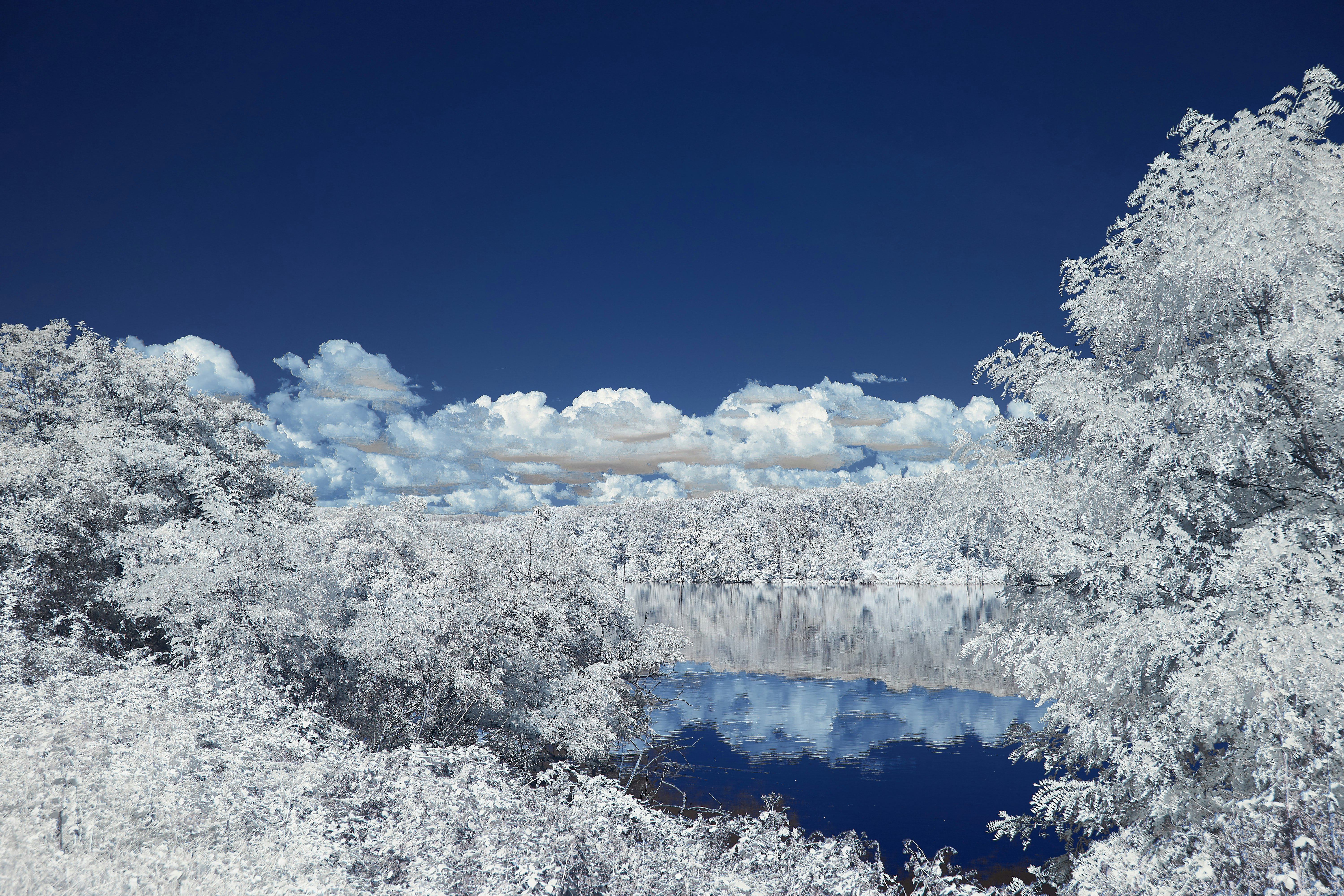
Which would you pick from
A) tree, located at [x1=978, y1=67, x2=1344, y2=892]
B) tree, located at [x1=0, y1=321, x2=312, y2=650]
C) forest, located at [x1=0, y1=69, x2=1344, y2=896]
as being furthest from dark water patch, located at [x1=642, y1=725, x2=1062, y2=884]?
tree, located at [x1=0, y1=321, x2=312, y2=650]

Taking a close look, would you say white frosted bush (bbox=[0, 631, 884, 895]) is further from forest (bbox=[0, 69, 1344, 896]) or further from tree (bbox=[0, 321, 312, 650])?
tree (bbox=[0, 321, 312, 650])

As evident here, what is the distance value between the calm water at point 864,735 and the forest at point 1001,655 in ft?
8.33

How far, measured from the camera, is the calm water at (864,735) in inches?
786

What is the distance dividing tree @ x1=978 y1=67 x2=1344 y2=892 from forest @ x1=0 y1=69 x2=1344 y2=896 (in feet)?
0.17

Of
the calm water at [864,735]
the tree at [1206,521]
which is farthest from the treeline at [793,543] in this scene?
the tree at [1206,521]

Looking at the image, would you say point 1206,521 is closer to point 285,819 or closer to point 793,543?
point 285,819

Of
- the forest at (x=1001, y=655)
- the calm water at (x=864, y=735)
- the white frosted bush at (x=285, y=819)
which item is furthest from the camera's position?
the calm water at (x=864, y=735)

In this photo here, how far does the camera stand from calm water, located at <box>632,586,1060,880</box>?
20.0 meters

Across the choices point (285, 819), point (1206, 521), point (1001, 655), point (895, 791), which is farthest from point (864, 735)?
point (285, 819)

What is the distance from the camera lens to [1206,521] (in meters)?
10.6

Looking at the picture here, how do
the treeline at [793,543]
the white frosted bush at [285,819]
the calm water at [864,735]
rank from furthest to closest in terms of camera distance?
the treeline at [793,543] → the calm water at [864,735] → the white frosted bush at [285,819]

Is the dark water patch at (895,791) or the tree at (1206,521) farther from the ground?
the tree at (1206,521)

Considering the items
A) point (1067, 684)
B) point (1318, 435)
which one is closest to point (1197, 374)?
point (1318, 435)

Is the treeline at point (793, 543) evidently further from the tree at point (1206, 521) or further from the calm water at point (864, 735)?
the tree at point (1206, 521)
